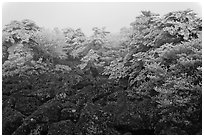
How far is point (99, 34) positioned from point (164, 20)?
148 inches

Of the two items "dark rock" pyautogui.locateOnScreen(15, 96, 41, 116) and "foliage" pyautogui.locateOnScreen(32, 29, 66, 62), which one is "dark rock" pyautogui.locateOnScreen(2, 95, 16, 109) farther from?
"foliage" pyautogui.locateOnScreen(32, 29, 66, 62)

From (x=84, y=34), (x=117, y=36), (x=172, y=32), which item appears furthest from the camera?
(x=84, y=34)

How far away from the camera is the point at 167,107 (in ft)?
31.1

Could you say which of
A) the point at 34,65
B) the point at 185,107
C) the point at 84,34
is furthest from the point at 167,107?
the point at 84,34

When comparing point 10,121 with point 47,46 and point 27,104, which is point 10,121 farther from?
point 47,46

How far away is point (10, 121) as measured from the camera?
31.9 ft

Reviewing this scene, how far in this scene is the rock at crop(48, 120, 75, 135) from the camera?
29.4ft

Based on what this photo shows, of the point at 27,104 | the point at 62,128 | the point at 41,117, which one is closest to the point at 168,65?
the point at 62,128

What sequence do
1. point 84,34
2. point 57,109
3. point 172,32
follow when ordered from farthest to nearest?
point 84,34 < point 172,32 < point 57,109

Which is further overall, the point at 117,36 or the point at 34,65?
the point at 117,36

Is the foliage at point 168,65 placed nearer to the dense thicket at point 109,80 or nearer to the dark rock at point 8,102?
the dense thicket at point 109,80

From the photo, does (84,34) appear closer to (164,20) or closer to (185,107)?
(164,20)

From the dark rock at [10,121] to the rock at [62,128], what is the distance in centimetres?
114

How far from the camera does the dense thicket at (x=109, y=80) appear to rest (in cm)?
930
